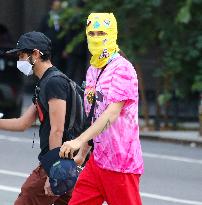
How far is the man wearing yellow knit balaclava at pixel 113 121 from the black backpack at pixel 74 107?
465mm

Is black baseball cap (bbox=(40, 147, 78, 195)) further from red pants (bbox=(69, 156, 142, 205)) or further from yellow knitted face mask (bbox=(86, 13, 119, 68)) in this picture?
yellow knitted face mask (bbox=(86, 13, 119, 68))

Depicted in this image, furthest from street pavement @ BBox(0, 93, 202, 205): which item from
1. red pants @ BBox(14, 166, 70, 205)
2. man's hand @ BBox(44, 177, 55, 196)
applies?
man's hand @ BBox(44, 177, 55, 196)

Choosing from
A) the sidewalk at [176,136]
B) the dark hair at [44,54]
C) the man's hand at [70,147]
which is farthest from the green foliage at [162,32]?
the man's hand at [70,147]

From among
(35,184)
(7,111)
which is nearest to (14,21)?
(7,111)

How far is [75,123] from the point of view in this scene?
760cm

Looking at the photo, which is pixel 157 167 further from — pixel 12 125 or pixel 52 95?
pixel 52 95

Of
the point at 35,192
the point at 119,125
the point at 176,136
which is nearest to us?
the point at 119,125

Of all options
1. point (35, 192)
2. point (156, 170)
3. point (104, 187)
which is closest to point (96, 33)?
point (104, 187)

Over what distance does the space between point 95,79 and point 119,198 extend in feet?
2.46

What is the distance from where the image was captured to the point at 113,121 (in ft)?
22.3

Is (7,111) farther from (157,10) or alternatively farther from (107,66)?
(107,66)

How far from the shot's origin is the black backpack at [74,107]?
7.49 m

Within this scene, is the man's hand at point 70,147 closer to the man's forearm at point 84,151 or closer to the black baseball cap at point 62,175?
the black baseball cap at point 62,175

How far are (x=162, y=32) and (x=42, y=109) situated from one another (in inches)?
464
